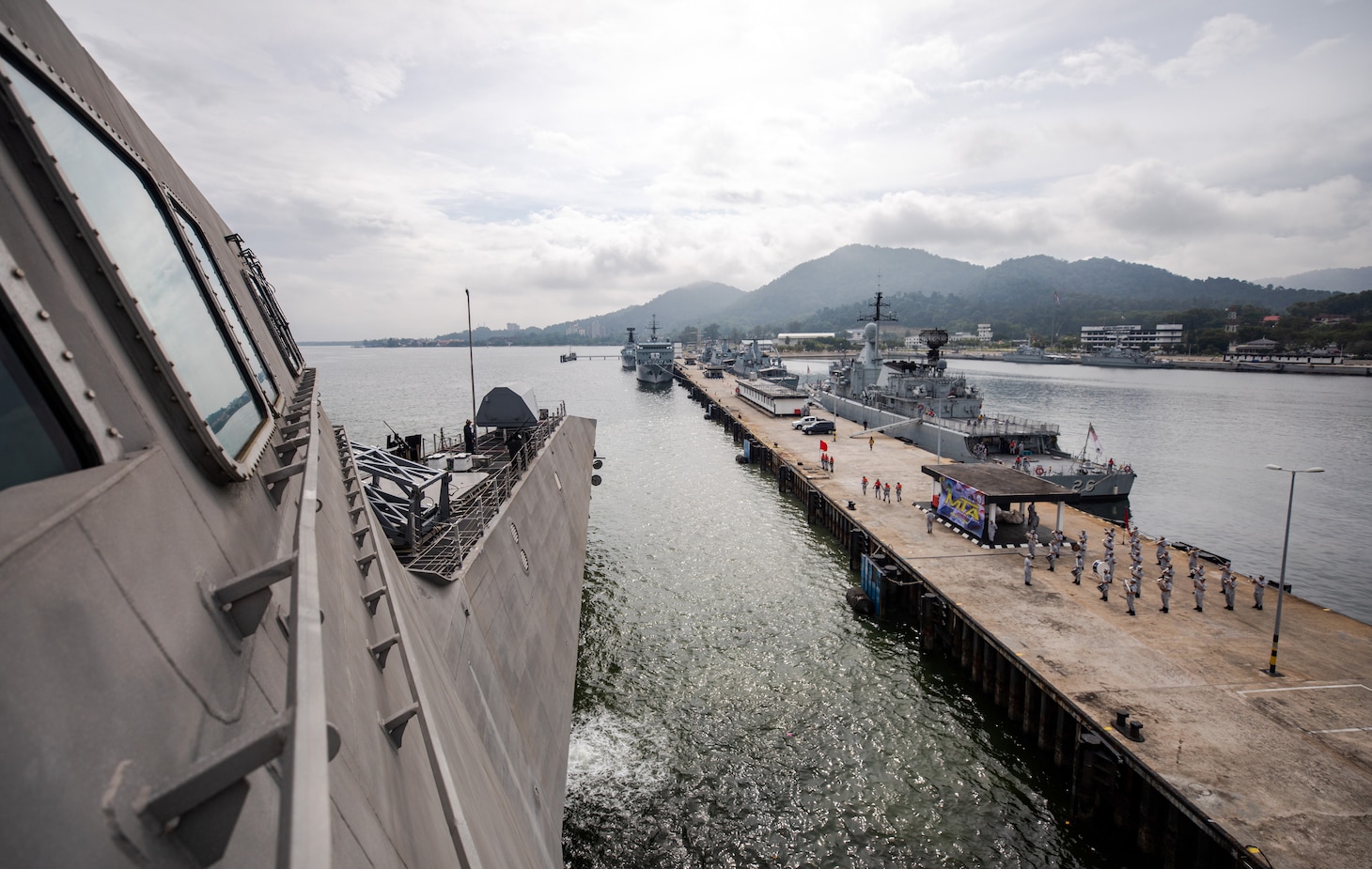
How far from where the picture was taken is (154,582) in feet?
7.34

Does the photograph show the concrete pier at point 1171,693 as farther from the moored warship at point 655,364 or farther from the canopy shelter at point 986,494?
the moored warship at point 655,364

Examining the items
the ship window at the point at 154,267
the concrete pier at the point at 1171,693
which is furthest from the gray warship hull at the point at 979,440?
the ship window at the point at 154,267

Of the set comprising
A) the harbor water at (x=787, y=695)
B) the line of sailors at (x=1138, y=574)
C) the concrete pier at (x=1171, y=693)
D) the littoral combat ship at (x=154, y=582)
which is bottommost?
the harbor water at (x=787, y=695)

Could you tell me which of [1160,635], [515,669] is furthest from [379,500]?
[1160,635]

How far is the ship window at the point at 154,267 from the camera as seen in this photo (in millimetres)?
2979

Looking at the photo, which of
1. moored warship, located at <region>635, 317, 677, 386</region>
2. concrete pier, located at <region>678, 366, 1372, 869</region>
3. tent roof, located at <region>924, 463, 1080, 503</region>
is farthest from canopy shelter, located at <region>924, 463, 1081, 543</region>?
moored warship, located at <region>635, 317, 677, 386</region>

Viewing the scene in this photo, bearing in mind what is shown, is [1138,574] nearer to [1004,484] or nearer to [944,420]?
[1004,484]

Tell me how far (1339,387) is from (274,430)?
491ft

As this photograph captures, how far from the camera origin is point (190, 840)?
1694mm

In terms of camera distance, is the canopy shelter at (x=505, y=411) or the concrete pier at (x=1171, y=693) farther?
the canopy shelter at (x=505, y=411)

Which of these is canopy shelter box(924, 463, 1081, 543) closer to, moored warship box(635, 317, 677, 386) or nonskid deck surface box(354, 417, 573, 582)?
nonskid deck surface box(354, 417, 573, 582)

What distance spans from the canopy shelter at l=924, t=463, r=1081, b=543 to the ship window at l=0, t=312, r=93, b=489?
88.3 ft

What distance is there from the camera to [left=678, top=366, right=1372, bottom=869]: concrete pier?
461 inches

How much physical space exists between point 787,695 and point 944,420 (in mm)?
34901
